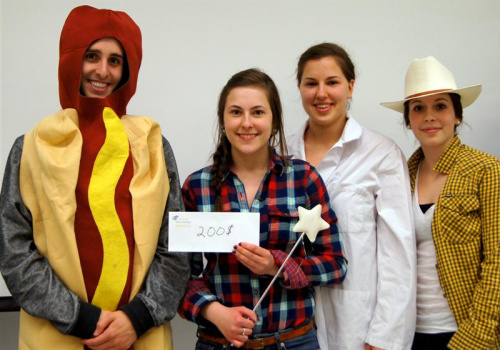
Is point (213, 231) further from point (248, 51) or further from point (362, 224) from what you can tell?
point (248, 51)

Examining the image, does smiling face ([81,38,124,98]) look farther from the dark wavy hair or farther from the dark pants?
the dark pants

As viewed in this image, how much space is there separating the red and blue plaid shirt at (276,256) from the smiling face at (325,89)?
253mm

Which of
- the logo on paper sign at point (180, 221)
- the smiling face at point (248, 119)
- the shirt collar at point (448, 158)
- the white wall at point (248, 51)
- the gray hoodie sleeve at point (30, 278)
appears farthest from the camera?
the white wall at point (248, 51)

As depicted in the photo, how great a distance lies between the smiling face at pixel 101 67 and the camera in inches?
53.2

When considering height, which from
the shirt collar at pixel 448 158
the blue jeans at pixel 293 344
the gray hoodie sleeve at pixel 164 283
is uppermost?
the shirt collar at pixel 448 158

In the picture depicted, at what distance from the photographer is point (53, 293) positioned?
1.18 meters

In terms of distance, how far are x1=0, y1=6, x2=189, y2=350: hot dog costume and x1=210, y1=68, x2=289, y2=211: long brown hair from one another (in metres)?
0.16

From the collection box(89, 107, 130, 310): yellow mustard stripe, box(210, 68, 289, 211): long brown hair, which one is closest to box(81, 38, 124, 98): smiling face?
box(89, 107, 130, 310): yellow mustard stripe

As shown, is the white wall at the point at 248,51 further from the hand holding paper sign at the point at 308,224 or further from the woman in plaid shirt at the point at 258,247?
the hand holding paper sign at the point at 308,224

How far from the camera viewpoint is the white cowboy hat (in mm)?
1574

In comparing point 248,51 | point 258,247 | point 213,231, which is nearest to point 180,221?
point 213,231

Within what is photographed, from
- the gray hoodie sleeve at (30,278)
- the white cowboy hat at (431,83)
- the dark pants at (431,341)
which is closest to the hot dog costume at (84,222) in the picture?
the gray hoodie sleeve at (30,278)

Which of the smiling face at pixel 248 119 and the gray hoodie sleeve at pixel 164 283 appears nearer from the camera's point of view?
the gray hoodie sleeve at pixel 164 283

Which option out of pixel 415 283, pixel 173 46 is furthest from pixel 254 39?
pixel 415 283
